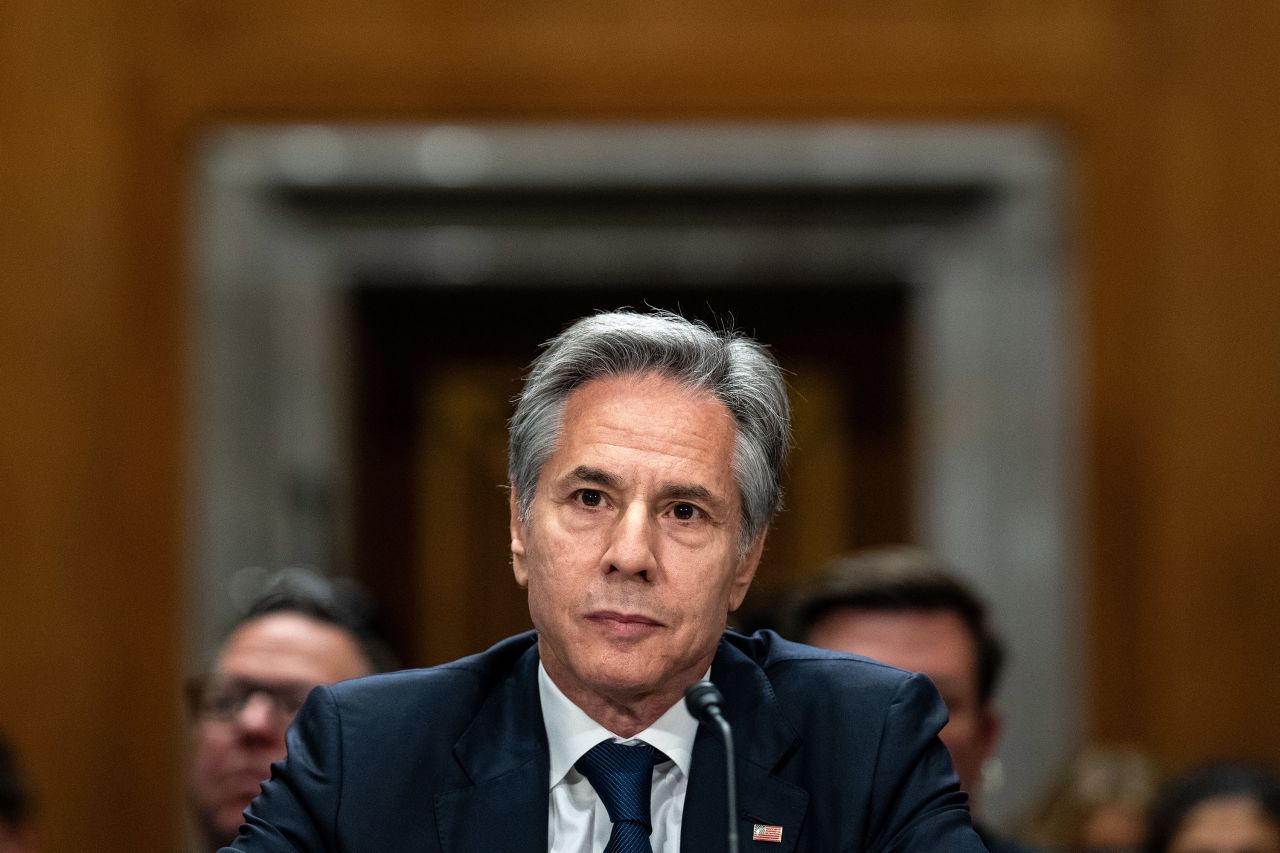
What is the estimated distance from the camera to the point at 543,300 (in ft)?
20.0

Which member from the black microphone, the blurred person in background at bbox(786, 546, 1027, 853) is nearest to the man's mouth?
the black microphone

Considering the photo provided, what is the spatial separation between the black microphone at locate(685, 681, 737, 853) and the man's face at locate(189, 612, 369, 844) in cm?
151

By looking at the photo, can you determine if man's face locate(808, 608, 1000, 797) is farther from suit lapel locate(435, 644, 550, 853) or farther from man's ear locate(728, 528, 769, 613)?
suit lapel locate(435, 644, 550, 853)

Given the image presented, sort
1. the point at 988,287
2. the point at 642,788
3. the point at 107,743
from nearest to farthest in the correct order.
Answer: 1. the point at 642,788
2. the point at 107,743
3. the point at 988,287

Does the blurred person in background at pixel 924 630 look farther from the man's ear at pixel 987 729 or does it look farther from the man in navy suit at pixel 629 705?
the man in navy suit at pixel 629 705

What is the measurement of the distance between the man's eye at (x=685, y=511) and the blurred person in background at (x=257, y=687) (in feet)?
4.48

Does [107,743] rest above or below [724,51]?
below

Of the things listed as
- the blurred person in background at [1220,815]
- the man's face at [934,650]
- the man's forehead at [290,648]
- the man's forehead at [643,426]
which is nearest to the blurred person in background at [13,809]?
the man's forehead at [290,648]

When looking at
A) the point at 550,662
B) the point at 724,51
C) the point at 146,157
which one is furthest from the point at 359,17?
the point at 550,662

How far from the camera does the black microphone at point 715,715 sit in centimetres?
207

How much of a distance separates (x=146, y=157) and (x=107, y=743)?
180 cm

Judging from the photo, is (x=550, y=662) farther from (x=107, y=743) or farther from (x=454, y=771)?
(x=107, y=743)

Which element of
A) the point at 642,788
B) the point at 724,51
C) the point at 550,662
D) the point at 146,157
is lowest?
the point at 642,788

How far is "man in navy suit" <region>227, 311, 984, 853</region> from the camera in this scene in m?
2.27
